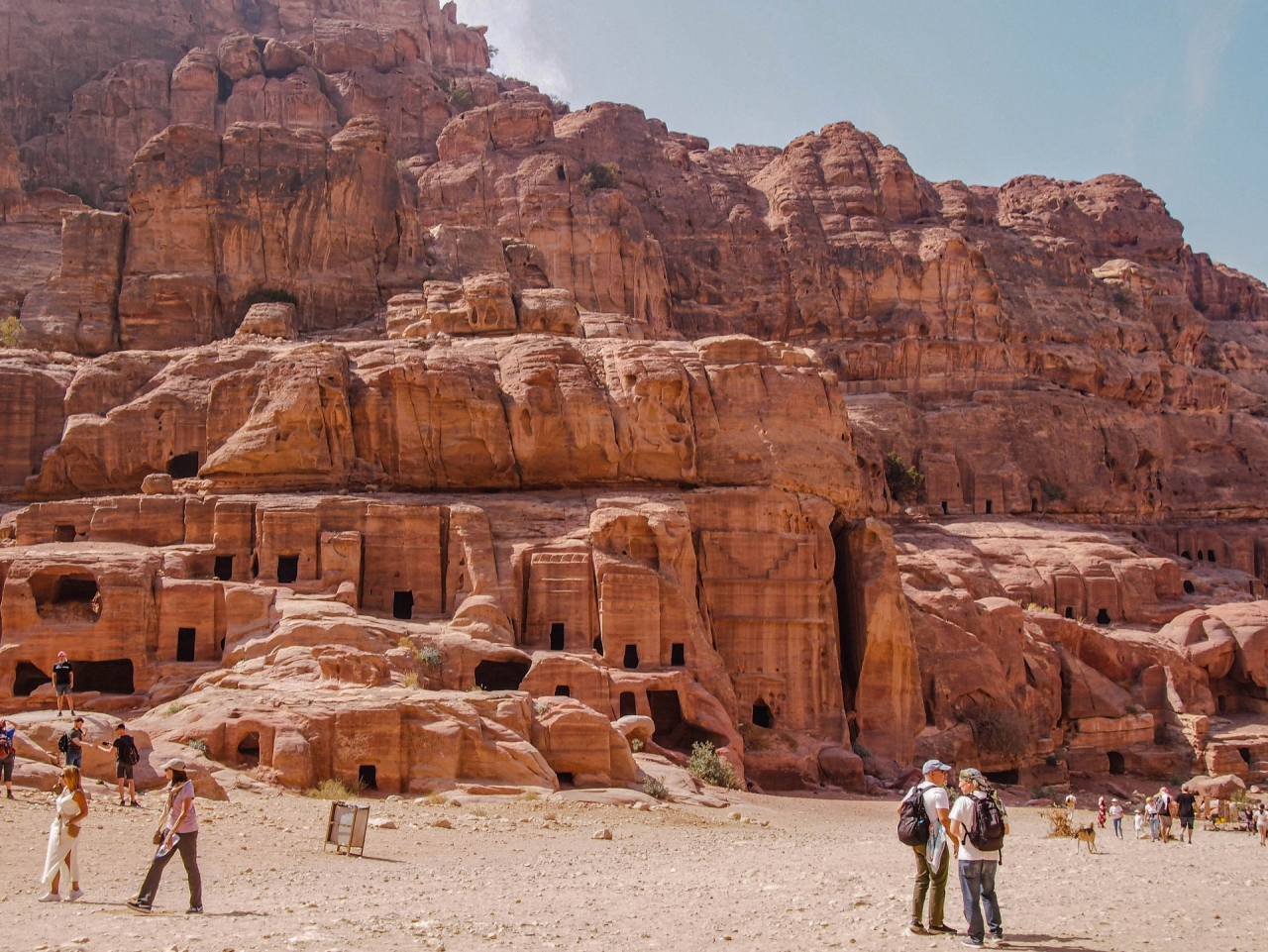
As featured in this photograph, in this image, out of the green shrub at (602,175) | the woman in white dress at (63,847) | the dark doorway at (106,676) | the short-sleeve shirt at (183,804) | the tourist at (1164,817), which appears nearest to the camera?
the short-sleeve shirt at (183,804)

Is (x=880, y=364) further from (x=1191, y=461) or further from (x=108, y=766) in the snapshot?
(x=108, y=766)

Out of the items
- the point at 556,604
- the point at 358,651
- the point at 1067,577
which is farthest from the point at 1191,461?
the point at 358,651

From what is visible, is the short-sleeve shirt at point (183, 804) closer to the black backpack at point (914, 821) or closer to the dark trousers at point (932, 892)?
the black backpack at point (914, 821)

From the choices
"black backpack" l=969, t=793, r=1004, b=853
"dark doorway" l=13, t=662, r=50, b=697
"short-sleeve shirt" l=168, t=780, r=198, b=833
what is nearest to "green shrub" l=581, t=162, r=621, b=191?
"dark doorway" l=13, t=662, r=50, b=697

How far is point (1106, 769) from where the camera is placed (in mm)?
53312

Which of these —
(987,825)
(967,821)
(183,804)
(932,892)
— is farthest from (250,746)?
(987,825)

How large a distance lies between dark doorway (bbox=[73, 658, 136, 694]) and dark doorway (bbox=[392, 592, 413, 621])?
790 centimetres

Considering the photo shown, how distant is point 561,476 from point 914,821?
32139mm

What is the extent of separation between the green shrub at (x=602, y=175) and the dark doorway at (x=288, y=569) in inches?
2075

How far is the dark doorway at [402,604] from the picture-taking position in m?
41.8

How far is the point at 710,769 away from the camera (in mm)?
36094

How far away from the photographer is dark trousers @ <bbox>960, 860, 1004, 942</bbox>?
48.3ft

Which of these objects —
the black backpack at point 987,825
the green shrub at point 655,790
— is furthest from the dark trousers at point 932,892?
the green shrub at point 655,790

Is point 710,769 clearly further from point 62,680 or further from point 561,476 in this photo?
point 62,680
